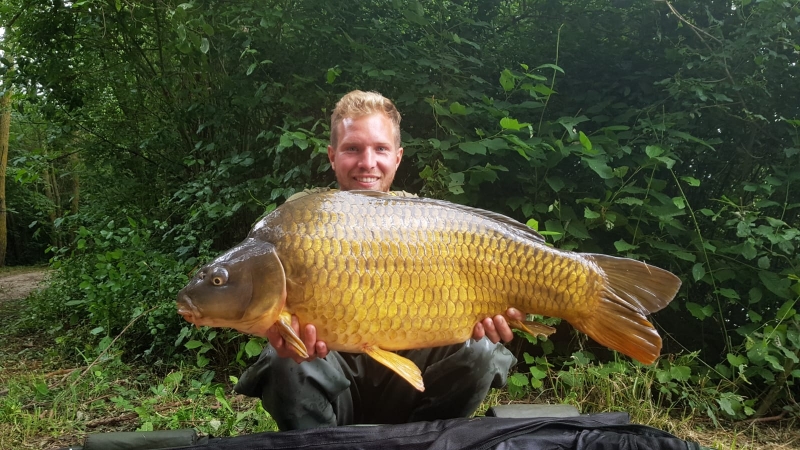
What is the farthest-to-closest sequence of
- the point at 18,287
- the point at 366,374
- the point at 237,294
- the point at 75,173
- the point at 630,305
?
the point at 18,287, the point at 75,173, the point at 366,374, the point at 630,305, the point at 237,294

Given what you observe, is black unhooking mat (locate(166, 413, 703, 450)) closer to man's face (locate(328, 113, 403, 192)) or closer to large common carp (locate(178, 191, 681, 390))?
large common carp (locate(178, 191, 681, 390))

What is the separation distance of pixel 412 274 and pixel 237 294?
346mm

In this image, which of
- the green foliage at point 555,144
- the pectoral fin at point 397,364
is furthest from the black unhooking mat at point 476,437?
the green foliage at point 555,144

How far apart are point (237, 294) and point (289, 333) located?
0.12 metres

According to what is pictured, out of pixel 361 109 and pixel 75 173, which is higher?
pixel 361 109

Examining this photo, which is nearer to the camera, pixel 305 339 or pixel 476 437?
pixel 305 339

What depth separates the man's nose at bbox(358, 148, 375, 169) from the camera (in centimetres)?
155

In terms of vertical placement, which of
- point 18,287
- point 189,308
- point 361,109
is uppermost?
point 361,109

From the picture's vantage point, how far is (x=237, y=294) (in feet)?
3.37

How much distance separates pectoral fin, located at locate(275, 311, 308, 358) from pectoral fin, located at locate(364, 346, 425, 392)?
0.13 m

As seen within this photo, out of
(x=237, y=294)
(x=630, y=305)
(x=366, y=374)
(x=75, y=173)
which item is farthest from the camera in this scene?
(x=75, y=173)

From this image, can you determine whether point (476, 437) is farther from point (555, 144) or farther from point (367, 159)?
point (555, 144)

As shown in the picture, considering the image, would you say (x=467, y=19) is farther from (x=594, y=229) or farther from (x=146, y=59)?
(x=146, y=59)

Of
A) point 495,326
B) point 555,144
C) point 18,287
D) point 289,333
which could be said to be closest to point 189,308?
point 289,333
